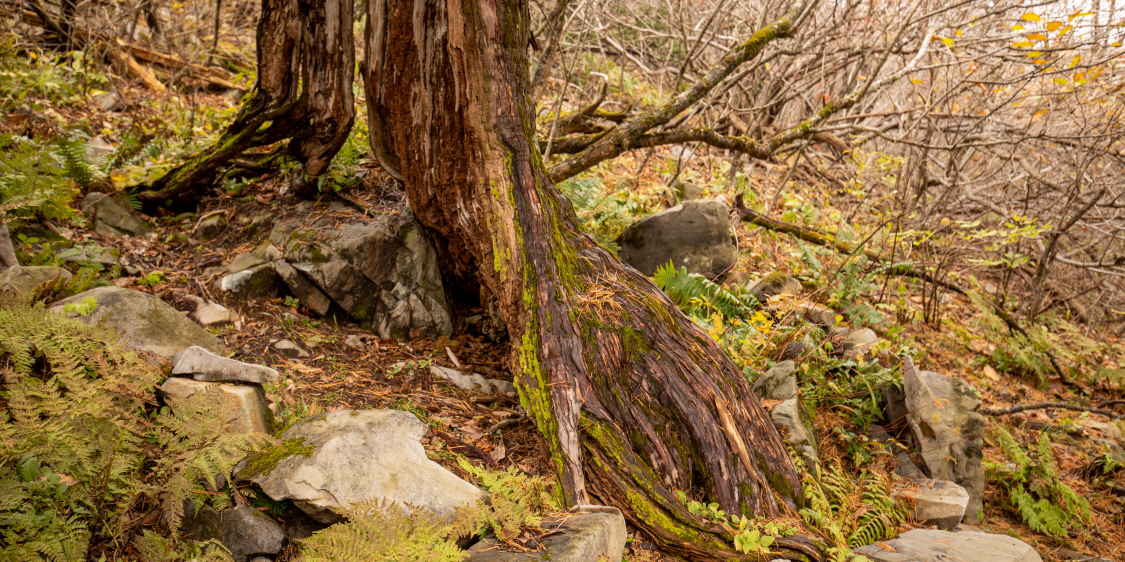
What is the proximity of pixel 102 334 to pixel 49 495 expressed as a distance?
75cm

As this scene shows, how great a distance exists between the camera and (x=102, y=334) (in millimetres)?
2748

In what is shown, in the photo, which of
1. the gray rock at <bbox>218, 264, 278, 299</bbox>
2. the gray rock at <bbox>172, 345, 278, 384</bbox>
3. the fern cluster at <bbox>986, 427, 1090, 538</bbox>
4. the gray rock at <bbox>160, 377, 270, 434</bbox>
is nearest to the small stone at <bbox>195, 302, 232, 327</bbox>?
the gray rock at <bbox>218, 264, 278, 299</bbox>

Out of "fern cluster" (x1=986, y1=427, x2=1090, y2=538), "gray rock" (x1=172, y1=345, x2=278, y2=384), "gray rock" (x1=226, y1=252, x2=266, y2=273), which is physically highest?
"gray rock" (x1=226, y1=252, x2=266, y2=273)

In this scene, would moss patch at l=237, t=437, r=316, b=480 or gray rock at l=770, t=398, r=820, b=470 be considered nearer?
moss patch at l=237, t=437, r=316, b=480

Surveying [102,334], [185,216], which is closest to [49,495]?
[102,334]

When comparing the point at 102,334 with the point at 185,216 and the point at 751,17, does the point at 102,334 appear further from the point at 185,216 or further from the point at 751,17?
the point at 751,17

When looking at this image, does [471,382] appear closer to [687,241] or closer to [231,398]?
[231,398]

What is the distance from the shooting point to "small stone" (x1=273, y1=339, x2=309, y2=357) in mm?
3928

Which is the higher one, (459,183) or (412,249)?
(459,183)

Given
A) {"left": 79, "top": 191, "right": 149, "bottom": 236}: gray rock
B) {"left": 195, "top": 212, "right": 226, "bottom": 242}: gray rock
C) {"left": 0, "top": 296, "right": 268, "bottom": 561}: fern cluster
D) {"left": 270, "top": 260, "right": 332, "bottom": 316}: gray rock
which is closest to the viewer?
{"left": 0, "top": 296, "right": 268, "bottom": 561}: fern cluster

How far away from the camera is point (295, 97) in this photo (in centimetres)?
487

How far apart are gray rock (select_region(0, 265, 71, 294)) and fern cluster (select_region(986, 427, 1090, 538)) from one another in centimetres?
721

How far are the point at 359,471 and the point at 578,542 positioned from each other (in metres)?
1.06

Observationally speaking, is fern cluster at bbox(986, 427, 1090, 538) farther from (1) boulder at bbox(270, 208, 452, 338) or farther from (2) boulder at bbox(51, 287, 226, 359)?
(2) boulder at bbox(51, 287, 226, 359)
